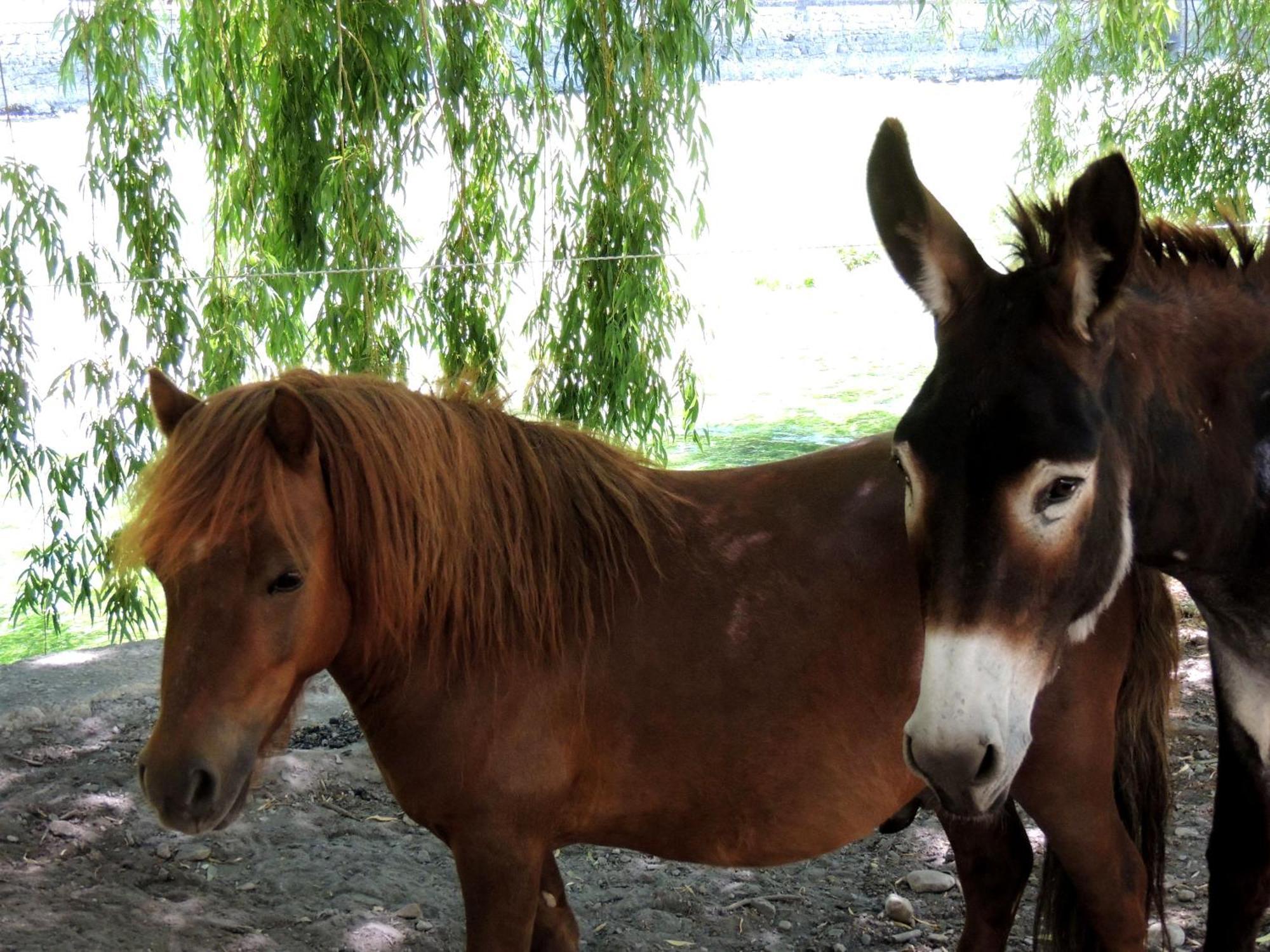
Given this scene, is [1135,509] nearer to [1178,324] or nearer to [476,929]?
[1178,324]

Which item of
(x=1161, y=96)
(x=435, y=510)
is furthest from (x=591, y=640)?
(x=1161, y=96)

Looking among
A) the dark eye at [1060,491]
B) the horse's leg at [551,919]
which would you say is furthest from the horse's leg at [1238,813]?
the horse's leg at [551,919]

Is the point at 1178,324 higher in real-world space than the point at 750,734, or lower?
higher

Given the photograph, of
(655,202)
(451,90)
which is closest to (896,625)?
(655,202)

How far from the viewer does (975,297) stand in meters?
1.81

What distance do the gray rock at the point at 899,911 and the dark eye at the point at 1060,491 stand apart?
6.35 feet

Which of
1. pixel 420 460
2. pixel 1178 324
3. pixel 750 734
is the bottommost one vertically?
pixel 750 734

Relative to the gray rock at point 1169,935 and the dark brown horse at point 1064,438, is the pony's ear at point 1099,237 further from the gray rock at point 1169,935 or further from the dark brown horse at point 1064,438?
the gray rock at point 1169,935

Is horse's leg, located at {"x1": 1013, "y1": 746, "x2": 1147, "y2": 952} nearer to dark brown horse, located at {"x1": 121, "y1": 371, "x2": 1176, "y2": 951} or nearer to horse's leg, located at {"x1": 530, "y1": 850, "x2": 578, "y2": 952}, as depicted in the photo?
dark brown horse, located at {"x1": 121, "y1": 371, "x2": 1176, "y2": 951}

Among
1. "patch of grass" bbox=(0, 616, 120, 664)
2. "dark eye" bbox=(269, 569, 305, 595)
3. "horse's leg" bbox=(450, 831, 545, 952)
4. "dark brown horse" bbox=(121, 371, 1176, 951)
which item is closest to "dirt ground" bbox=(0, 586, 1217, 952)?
"dark brown horse" bbox=(121, 371, 1176, 951)

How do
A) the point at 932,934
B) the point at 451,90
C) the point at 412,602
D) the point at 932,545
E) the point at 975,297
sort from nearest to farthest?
the point at 932,545, the point at 975,297, the point at 412,602, the point at 932,934, the point at 451,90

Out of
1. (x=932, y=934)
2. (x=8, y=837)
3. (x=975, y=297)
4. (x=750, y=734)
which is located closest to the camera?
(x=975, y=297)

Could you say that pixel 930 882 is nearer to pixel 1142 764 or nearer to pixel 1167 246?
pixel 1142 764

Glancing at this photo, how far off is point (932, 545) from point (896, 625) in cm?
71
